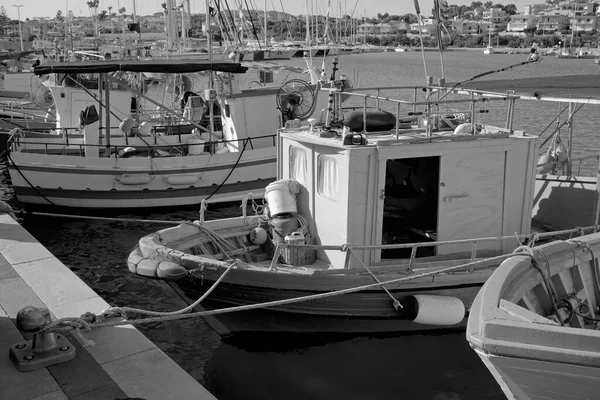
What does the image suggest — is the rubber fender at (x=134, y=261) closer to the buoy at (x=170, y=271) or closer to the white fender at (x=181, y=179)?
the buoy at (x=170, y=271)

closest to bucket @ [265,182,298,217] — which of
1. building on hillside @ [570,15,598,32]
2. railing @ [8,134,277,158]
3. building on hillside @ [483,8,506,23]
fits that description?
railing @ [8,134,277,158]

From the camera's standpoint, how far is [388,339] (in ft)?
29.9

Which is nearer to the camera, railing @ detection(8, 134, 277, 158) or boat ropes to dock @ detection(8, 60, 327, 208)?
boat ropes to dock @ detection(8, 60, 327, 208)

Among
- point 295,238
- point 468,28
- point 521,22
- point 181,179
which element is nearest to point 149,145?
point 181,179

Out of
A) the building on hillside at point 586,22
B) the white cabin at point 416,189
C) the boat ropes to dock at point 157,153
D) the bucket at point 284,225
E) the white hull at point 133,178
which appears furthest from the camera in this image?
the building on hillside at point 586,22

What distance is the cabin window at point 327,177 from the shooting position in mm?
8680

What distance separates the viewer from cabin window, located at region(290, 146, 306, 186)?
370 inches

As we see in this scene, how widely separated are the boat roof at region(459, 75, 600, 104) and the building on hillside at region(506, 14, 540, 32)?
161m

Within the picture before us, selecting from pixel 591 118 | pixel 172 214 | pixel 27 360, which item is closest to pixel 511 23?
pixel 591 118

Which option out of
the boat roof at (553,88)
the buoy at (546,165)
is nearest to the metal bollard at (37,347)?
the boat roof at (553,88)

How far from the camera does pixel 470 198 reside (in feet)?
29.0

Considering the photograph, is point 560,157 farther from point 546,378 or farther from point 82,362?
point 82,362

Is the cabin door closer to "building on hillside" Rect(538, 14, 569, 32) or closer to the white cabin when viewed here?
the white cabin

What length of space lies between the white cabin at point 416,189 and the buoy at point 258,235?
0.78 m
